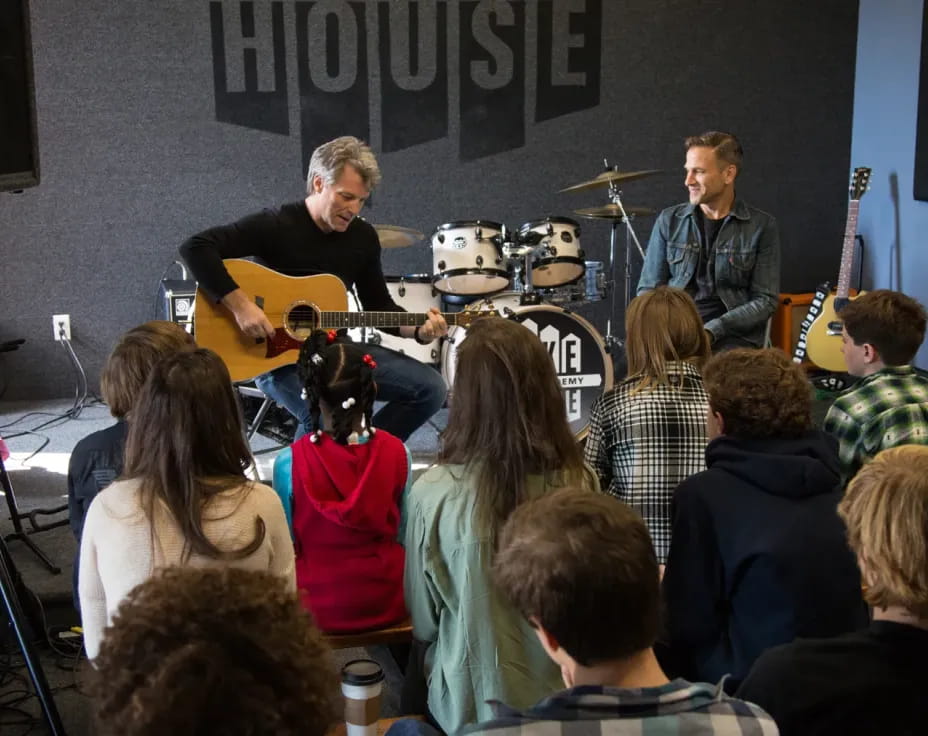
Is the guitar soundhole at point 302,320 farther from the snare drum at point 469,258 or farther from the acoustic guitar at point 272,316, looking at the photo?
the snare drum at point 469,258

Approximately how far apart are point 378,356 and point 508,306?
122 centimetres

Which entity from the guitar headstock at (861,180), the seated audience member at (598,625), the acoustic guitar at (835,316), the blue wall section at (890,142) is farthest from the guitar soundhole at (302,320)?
the blue wall section at (890,142)

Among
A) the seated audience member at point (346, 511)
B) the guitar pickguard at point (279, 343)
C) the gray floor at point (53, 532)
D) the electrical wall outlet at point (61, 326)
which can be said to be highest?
the guitar pickguard at point (279, 343)

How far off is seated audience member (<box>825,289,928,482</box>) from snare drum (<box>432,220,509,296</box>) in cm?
230

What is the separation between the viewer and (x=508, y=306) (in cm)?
453

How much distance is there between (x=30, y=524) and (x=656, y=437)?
2.23m

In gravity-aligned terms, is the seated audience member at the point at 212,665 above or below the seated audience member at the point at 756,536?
above

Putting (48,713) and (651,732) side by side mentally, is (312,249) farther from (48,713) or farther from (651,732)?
(651,732)

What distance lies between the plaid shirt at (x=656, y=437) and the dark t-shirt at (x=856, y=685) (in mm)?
1097

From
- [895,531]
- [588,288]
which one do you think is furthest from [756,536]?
Answer: [588,288]

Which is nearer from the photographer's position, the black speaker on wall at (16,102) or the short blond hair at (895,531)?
the short blond hair at (895,531)

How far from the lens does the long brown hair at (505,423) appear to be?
70.9 inches

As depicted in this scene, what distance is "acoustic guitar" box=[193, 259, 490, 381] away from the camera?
3.29 meters

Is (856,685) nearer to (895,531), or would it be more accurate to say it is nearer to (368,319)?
(895,531)
